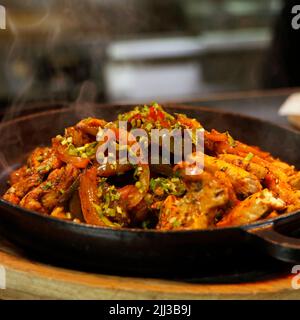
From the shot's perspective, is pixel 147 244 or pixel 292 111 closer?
pixel 147 244

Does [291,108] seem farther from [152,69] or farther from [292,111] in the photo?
[152,69]

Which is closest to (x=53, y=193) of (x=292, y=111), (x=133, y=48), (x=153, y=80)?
(x=292, y=111)

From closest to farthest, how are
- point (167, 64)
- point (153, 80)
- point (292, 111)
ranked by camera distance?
point (292, 111), point (167, 64), point (153, 80)

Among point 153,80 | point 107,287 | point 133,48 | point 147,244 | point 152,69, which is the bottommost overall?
point 107,287

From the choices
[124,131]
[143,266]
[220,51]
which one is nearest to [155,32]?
[220,51]

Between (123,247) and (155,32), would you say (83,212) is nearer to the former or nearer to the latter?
(123,247)

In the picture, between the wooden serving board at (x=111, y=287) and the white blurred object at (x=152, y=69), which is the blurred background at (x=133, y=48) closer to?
the white blurred object at (x=152, y=69)
